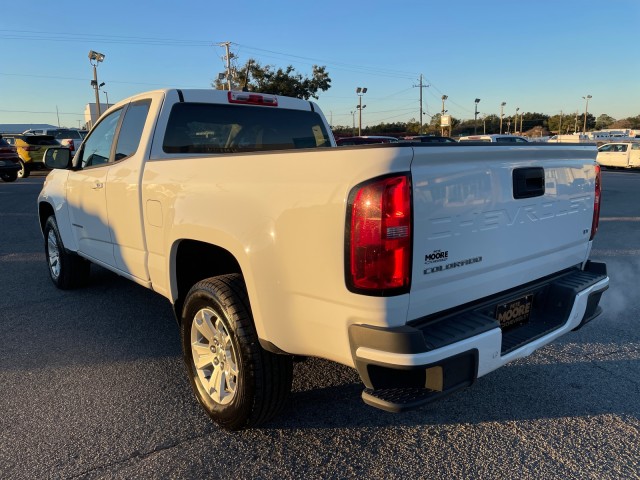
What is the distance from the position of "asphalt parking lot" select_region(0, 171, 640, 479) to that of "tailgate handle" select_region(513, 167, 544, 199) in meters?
1.33

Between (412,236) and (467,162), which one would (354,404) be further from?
(467,162)

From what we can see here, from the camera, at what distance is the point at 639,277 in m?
5.71

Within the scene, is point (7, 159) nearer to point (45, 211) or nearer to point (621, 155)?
point (45, 211)

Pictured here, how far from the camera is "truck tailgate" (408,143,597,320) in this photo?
2082 mm

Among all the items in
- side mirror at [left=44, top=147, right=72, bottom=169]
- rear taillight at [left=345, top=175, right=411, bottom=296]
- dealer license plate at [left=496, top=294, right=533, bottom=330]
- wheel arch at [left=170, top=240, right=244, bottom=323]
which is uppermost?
side mirror at [left=44, top=147, right=72, bottom=169]

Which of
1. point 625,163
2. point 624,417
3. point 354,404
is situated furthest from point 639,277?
point 625,163

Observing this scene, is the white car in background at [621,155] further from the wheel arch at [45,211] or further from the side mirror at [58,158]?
the side mirror at [58,158]

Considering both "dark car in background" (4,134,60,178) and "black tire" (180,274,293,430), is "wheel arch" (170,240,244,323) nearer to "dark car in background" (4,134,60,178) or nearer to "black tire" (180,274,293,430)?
"black tire" (180,274,293,430)

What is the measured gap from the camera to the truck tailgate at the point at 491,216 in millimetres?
2082

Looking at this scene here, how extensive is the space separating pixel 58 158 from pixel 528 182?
→ 420 cm

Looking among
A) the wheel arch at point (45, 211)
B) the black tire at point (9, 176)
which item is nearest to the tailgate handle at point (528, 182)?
the wheel arch at point (45, 211)

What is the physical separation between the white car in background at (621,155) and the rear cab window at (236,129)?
1076 inches

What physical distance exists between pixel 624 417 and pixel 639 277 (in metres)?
3.50

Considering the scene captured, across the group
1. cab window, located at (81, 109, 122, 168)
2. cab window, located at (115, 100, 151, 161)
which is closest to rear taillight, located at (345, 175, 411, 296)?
cab window, located at (115, 100, 151, 161)
